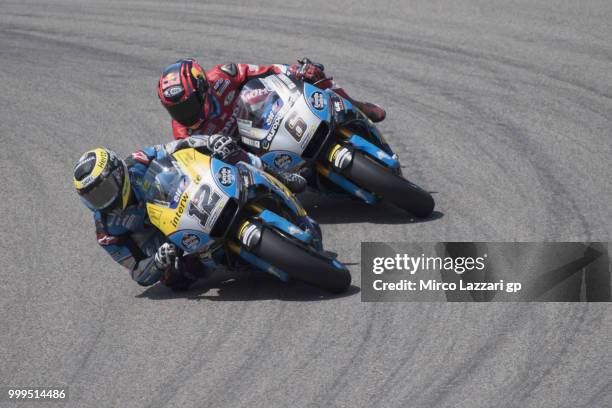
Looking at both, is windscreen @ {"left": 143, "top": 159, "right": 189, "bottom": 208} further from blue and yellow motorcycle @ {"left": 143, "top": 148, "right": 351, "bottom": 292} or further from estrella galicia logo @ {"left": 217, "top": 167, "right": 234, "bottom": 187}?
estrella galicia logo @ {"left": 217, "top": 167, "right": 234, "bottom": 187}

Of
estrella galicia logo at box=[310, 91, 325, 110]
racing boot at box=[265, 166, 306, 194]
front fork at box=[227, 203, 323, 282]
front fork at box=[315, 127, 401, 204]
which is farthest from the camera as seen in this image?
estrella galicia logo at box=[310, 91, 325, 110]

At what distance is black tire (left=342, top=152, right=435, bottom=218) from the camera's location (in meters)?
11.8

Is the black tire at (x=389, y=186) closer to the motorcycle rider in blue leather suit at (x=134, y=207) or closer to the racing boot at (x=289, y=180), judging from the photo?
the racing boot at (x=289, y=180)

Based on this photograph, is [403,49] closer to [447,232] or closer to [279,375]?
[447,232]

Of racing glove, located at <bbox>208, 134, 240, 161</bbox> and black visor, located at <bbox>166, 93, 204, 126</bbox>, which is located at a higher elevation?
racing glove, located at <bbox>208, 134, 240, 161</bbox>

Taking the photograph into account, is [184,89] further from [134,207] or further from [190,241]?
[190,241]

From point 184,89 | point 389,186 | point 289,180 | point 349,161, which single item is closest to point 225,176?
point 289,180

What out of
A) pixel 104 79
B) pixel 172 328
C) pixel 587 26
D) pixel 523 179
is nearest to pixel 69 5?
pixel 104 79

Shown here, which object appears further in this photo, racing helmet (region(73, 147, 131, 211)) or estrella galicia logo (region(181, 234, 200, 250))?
estrella galicia logo (region(181, 234, 200, 250))

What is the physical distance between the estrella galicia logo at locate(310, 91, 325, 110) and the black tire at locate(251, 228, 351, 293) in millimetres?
2466

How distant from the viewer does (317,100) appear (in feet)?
40.3

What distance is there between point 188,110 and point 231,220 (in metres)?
2.07

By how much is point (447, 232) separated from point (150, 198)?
10.2 ft

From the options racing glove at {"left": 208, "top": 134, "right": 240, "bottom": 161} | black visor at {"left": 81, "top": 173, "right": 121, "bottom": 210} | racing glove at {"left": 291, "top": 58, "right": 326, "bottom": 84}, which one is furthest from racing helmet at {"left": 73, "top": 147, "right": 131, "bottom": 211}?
Answer: racing glove at {"left": 291, "top": 58, "right": 326, "bottom": 84}
